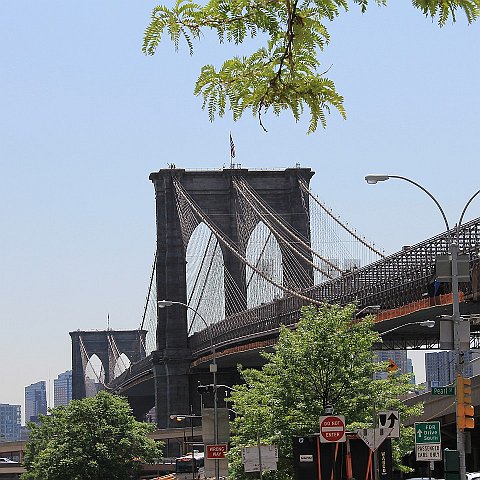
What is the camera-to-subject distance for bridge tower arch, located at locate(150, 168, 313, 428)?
416 feet

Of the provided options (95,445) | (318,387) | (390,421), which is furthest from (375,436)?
(95,445)

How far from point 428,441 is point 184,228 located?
9661 cm

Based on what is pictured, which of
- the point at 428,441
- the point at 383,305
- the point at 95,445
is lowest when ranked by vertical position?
the point at 95,445

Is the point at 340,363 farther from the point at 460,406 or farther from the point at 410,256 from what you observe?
the point at 410,256

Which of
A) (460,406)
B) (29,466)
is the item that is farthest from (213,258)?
(460,406)

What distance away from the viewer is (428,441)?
31656mm

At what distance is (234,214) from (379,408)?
81890 mm

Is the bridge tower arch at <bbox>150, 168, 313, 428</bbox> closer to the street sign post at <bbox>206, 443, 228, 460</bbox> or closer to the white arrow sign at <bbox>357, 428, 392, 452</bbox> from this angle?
the street sign post at <bbox>206, 443, 228, 460</bbox>

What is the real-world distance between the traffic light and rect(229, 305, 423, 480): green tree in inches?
569

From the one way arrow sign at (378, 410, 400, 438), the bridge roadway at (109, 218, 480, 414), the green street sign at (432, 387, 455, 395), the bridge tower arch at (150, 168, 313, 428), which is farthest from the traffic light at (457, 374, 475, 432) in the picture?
the bridge tower arch at (150, 168, 313, 428)

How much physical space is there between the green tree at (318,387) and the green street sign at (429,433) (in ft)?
45.2

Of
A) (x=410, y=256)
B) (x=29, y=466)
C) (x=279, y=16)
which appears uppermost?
(x=410, y=256)

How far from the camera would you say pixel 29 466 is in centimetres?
12025

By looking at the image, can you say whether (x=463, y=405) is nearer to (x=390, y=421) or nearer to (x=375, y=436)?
(x=390, y=421)
